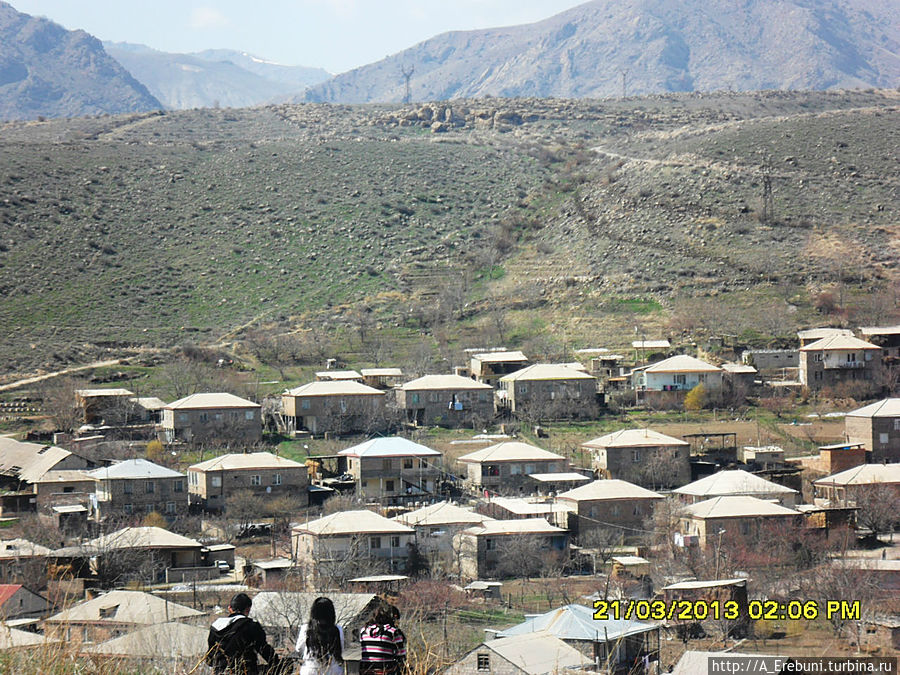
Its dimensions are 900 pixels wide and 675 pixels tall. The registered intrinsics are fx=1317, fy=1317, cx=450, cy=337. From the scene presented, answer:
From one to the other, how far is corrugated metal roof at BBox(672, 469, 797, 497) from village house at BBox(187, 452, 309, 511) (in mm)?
11787

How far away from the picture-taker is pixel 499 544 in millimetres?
33750

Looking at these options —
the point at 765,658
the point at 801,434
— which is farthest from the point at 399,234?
the point at 765,658

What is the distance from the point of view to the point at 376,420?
51250 mm

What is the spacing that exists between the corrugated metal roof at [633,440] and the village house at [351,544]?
1120 centimetres

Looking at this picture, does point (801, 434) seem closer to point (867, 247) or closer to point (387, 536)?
point (387, 536)

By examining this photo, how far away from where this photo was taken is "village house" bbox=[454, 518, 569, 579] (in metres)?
33.4

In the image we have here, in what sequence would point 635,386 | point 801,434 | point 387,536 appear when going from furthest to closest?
1. point 635,386
2. point 801,434
3. point 387,536

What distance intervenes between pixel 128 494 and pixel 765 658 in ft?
82.3

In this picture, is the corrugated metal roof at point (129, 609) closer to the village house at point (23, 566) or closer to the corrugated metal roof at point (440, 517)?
the village house at point (23, 566)

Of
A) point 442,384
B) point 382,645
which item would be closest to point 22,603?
point 382,645

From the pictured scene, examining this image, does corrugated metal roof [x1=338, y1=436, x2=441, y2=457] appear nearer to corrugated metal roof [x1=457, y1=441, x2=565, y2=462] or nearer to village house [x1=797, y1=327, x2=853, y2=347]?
corrugated metal roof [x1=457, y1=441, x2=565, y2=462]

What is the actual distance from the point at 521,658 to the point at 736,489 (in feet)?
58.3

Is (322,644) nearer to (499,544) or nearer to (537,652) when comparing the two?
(537,652)

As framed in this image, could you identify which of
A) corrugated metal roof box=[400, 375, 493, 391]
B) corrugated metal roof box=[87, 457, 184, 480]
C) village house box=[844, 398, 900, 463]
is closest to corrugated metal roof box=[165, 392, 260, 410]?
corrugated metal roof box=[400, 375, 493, 391]
